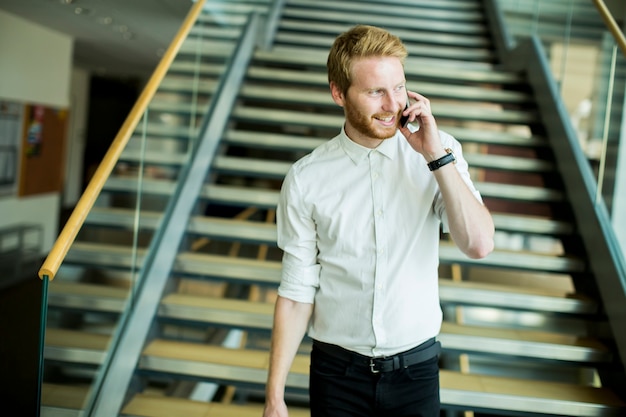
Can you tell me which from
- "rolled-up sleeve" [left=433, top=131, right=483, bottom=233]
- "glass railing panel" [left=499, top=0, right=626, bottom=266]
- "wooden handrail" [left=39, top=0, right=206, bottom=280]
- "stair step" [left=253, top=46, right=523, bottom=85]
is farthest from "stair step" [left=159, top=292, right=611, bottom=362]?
"stair step" [left=253, top=46, right=523, bottom=85]

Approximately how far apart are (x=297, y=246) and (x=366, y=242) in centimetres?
18

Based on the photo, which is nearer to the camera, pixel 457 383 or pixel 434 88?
pixel 457 383

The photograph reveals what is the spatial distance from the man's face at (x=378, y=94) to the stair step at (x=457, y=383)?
1.79m

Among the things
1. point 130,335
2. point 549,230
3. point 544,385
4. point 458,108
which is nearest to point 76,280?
point 130,335

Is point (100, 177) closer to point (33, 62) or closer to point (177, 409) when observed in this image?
point (177, 409)

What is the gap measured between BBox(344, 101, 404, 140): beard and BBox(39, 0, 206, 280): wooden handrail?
3.75 feet

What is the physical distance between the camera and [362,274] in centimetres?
167

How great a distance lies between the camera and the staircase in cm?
291

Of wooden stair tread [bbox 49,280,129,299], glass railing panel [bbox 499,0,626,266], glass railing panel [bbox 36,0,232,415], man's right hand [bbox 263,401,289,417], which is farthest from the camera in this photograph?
glass railing panel [bbox 499,0,626,266]

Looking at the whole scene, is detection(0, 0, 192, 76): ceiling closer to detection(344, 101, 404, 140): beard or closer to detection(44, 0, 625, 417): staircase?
detection(44, 0, 625, 417): staircase

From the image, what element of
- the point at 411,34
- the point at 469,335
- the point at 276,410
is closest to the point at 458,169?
the point at 276,410

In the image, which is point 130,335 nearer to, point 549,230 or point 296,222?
point 296,222

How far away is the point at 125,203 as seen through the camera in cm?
319

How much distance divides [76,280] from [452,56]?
13.4ft
